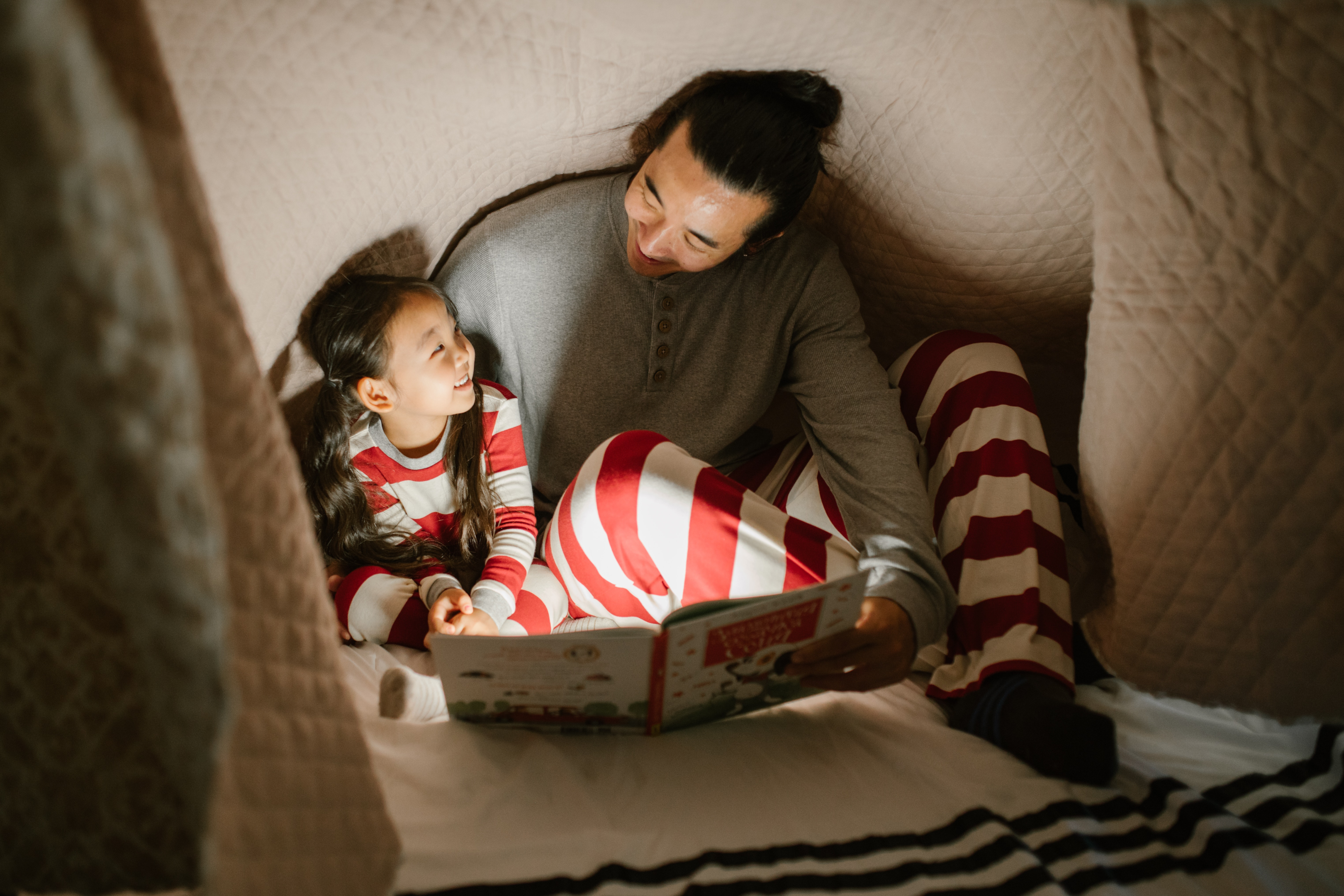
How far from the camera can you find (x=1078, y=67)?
2.36ft

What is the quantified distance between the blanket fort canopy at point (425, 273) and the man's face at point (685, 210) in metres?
0.12

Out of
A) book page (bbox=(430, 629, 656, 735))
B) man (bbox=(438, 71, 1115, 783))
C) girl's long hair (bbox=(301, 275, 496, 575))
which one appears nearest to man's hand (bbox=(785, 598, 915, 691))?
man (bbox=(438, 71, 1115, 783))

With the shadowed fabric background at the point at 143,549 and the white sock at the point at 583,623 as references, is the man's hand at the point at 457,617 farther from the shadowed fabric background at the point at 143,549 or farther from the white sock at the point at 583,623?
the shadowed fabric background at the point at 143,549

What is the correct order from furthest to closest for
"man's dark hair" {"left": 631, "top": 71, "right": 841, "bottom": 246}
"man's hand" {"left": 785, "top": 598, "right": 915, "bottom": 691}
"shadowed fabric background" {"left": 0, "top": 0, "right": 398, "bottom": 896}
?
"man's dark hair" {"left": 631, "top": 71, "right": 841, "bottom": 246}, "man's hand" {"left": 785, "top": 598, "right": 915, "bottom": 691}, "shadowed fabric background" {"left": 0, "top": 0, "right": 398, "bottom": 896}

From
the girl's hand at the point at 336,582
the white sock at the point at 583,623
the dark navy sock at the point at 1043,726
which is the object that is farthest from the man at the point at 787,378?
the girl's hand at the point at 336,582

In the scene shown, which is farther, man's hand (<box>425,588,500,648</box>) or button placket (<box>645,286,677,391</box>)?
button placket (<box>645,286,677,391</box>)

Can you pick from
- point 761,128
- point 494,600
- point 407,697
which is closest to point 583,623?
point 494,600

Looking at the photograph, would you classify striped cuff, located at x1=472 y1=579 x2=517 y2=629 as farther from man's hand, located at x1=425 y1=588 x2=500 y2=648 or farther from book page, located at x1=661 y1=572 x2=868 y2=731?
book page, located at x1=661 y1=572 x2=868 y2=731

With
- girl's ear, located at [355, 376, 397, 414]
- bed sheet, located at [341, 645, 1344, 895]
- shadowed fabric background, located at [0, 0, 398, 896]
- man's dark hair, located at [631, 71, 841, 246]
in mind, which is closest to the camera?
shadowed fabric background, located at [0, 0, 398, 896]

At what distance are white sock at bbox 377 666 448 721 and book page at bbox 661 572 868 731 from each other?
23 cm

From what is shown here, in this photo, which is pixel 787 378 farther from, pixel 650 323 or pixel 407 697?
pixel 407 697

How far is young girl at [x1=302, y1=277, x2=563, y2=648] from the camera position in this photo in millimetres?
832

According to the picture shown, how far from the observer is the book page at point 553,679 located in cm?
56

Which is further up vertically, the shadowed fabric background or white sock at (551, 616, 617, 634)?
the shadowed fabric background
